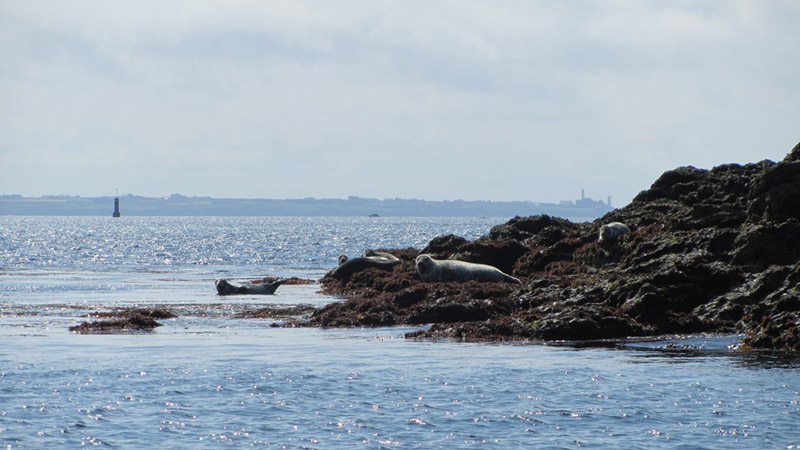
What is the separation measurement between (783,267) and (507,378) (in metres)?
6.76

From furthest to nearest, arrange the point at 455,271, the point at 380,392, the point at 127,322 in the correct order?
the point at 455,271 < the point at 127,322 < the point at 380,392

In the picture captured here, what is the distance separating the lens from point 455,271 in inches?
1060

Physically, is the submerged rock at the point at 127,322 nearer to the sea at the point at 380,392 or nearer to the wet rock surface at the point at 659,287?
the sea at the point at 380,392

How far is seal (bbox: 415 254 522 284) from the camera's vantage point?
26469 mm

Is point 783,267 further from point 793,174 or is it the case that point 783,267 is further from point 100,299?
point 100,299

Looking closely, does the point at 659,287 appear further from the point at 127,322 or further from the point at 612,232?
the point at 127,322

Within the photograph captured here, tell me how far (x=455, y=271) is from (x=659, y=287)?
28.6ft

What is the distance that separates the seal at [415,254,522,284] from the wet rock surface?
78cm

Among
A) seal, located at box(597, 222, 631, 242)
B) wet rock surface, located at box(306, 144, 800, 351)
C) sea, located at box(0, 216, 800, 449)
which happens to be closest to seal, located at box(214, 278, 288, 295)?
wet rock surface, located at box(306, 144, 800, 351)

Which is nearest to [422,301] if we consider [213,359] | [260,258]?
[213,359]

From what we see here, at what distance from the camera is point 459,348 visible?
16766mm

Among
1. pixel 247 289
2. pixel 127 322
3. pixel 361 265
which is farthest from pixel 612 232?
pixel 127 322

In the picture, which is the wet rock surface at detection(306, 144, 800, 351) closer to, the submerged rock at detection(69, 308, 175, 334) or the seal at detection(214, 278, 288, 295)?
the submerged rock at detection(69, 308, 175, 334)

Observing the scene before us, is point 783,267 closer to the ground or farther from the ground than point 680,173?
closer to the ground
